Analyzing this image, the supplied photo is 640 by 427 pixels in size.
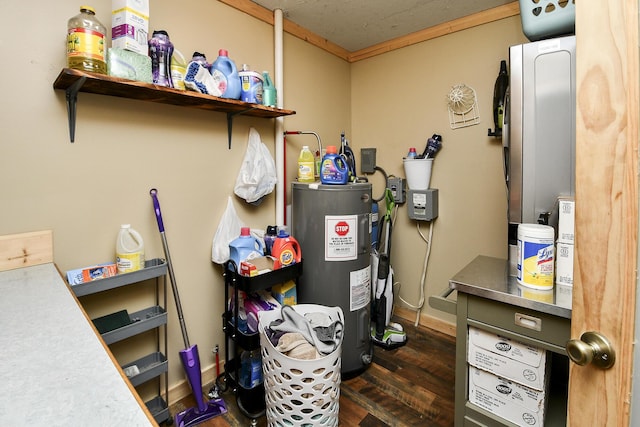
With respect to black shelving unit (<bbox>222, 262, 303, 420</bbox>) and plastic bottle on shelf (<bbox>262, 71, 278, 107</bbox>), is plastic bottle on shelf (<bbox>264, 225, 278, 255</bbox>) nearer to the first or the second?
black shelving unit (<bbox>222, 262, 303, 420</bbox>)

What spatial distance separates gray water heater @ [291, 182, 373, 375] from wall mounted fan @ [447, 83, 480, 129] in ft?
3.08

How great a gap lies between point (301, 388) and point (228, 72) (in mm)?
1584

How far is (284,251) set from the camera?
1769 millimetres

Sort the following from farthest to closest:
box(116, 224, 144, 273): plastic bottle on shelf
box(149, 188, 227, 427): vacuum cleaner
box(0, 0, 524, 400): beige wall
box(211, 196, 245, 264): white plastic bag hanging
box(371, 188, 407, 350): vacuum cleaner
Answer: box(371, 188, 407, 350): vacuum cleaner, box(211, 196, 245, 264): white plastic bag hanging, box(149, 188, 227, 427): vacuum cleaner, box(116, 224, 144, 273): plastic bottle on shelf, box(0, 0, 524, 400): beige wall

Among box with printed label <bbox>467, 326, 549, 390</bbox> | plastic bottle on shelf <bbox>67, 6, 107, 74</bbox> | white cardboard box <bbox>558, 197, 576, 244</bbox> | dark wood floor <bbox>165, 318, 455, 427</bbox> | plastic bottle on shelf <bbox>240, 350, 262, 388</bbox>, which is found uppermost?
plastic bottle on shelf <bbox>67, 6, 107, 74</bbox>

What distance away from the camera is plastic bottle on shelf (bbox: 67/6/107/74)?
3.88 feet

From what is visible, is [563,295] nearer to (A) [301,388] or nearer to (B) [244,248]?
→ (A) [301,388]

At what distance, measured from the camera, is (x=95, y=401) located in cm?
50

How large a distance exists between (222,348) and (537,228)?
71.0 inches

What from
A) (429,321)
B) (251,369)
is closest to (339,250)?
(251,369)

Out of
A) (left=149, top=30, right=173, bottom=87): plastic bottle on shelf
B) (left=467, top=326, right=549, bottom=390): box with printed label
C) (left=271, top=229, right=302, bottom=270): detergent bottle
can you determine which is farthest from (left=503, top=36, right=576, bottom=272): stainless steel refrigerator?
(left=149, top=30, right=173, bottom=87): plastic bottle on shelf

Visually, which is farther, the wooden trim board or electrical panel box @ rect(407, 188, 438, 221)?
electrical panel box @ rect(407, 188, 438, 221)

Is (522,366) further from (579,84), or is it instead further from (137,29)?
(137,29)

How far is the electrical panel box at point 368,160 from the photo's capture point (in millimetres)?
2771
